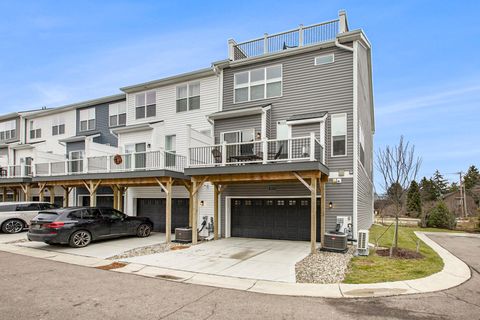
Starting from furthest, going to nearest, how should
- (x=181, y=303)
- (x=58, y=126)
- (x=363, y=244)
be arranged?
(x=58, y=126), (x=363, y=244), (x=181, y=303)

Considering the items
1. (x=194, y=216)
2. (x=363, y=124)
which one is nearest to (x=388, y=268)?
(x=194, y=216)

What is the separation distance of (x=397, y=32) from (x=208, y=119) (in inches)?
491

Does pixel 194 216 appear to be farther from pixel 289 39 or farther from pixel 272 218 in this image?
pixel 289 39

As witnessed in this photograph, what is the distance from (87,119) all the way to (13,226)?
28.3ft

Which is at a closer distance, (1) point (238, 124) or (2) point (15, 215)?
(1) point (238, 124)

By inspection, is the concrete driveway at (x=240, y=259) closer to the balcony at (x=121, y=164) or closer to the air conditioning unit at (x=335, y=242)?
the air conditioning unit at (x=335, y=242)

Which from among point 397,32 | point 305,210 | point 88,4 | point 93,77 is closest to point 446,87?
point 397,32

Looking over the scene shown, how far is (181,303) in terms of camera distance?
6094mm

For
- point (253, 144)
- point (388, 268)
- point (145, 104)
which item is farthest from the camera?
point (145, 104)

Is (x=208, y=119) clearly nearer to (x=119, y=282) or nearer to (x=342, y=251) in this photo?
(x=342, y=251)

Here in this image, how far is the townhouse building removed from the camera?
13.3 metres

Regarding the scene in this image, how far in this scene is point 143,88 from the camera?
1916 cm

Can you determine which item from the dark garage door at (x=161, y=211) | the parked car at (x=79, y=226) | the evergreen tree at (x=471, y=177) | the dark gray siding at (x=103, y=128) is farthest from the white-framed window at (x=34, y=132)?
the evergreen tree at (x=471, y=177)

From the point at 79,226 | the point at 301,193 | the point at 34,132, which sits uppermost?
the point at 34,132
